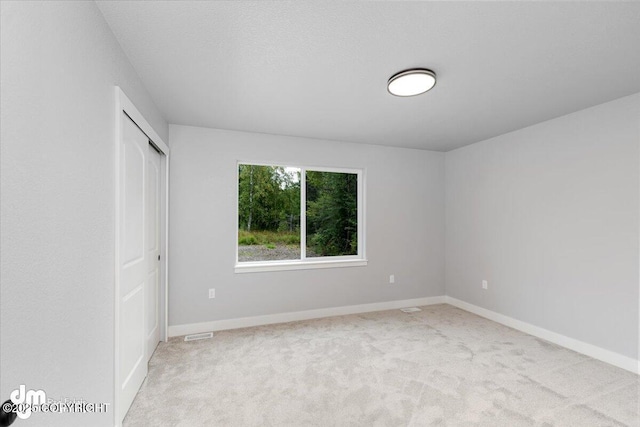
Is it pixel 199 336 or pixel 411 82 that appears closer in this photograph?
pixel 411 82

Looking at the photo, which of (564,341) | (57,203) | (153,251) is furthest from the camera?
(564,341)

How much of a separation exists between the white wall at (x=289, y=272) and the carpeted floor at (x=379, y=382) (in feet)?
1.54

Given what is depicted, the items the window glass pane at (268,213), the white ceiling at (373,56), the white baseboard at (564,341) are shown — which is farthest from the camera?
the window glass pane at (268,213)

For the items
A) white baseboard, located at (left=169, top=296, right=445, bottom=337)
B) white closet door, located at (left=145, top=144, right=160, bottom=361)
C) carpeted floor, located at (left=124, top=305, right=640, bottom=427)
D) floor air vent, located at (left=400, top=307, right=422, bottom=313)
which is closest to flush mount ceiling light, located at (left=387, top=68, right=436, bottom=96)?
white closet door, located at (left=145, top=144, right=160, bottom=361)

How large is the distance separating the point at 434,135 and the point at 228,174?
270 centimetres

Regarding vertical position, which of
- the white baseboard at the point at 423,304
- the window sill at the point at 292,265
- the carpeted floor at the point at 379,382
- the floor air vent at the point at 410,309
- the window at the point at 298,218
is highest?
the window at the point at 298,218

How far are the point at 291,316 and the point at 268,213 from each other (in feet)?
4.54

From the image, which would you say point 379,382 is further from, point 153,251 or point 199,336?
point 153,251

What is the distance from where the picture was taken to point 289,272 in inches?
155

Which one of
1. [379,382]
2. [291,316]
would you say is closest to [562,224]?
[379,382]

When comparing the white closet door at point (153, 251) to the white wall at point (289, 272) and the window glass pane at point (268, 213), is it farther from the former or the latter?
the window glass pane at point (268, 213)

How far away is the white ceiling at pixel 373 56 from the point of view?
1604mm

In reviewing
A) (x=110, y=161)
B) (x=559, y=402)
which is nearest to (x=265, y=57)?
(x=110, y=161)

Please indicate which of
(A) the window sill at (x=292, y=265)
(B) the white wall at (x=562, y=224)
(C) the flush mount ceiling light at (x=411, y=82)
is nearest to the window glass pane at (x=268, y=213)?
(A) the window sill at (x=292, y=265)
